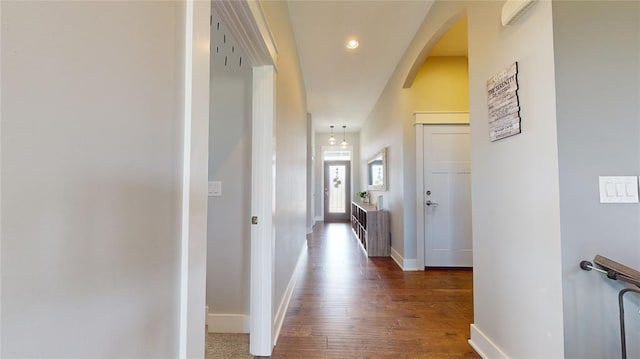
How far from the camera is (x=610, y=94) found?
1206 millimetres

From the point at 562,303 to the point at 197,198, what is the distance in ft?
5.39

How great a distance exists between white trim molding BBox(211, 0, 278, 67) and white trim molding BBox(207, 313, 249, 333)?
1.89 metres

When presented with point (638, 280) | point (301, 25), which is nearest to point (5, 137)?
point (638, 280)

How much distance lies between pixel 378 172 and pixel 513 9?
13.0ft

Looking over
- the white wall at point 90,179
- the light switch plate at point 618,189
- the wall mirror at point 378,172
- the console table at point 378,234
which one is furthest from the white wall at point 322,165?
the white wall at point 90,179

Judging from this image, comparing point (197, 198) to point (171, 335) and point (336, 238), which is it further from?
point (336, 238)

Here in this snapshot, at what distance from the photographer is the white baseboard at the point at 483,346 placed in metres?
1.60

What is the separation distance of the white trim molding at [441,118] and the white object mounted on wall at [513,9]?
2046mm

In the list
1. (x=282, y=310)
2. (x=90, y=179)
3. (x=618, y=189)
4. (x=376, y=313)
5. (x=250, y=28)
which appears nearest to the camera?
(x=90, y=179)

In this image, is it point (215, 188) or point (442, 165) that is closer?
point (215, 188)

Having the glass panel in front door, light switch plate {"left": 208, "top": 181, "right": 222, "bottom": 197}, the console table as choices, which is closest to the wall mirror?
the console table

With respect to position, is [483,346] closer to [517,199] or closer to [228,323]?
[517,199]

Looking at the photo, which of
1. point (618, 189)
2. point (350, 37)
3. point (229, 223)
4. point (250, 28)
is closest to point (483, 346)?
point (618, 189)

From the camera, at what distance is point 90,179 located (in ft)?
1.37
